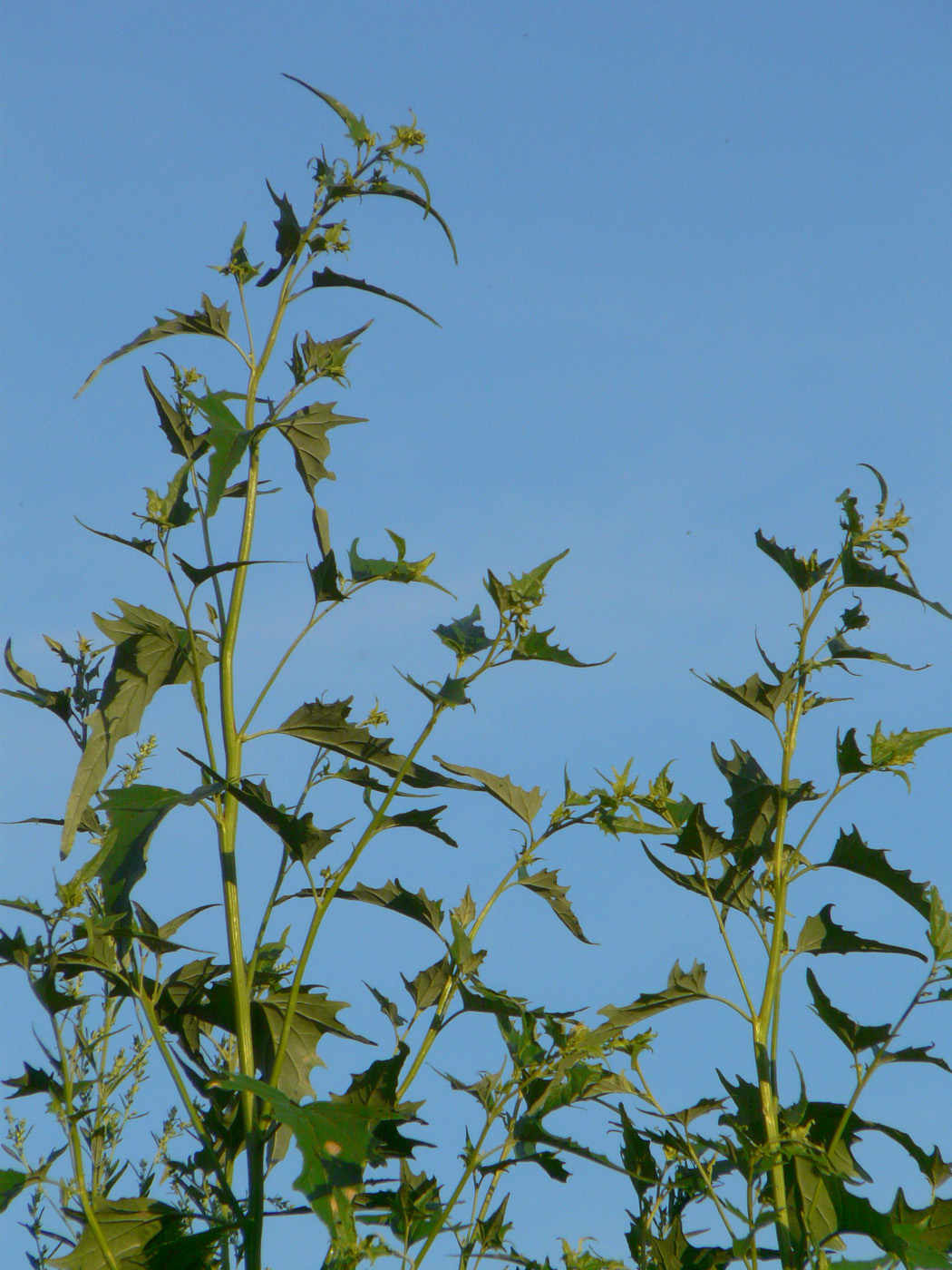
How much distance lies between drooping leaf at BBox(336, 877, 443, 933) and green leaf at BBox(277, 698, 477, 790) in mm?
260

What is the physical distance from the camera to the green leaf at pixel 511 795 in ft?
7.52

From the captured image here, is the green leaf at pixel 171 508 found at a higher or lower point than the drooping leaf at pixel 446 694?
higher

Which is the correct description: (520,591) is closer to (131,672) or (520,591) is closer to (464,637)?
(464,637)

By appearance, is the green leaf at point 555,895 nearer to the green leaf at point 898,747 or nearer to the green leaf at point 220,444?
the green leaf at point 898,747

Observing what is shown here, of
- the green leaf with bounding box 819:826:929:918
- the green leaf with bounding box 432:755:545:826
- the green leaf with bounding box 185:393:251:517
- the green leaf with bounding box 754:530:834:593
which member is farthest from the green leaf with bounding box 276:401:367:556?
the green leaf with bounding box 819:826:929:918

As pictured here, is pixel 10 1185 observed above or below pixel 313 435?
below

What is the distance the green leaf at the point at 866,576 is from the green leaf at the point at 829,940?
0.65 m

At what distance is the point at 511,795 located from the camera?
91.1 inches

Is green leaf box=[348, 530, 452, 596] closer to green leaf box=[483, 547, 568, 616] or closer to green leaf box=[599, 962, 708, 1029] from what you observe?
green leaf box=[483, 547, 568, 616]

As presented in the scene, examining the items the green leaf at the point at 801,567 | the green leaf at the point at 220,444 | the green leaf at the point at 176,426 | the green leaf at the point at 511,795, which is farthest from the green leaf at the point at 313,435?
the green leaf at the point at 801,567

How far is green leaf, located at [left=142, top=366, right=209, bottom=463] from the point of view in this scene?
2432 millimetres

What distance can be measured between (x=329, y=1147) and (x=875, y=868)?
1187mm

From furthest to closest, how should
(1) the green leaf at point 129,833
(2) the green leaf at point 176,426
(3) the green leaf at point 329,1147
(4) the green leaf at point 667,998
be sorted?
(2) the green leaf at point 176,426 → (4) the green leaf at point 667,998 → (1) the green leaf at point 129,833 → (3) the green leaf at point 329,1147

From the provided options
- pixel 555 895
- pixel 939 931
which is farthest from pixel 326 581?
pixel 939 931
